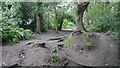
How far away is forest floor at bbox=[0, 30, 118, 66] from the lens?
660cm

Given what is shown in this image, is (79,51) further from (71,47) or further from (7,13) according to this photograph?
(7,13)

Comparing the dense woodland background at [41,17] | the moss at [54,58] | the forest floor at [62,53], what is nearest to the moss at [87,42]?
the forest floor at [62,53]

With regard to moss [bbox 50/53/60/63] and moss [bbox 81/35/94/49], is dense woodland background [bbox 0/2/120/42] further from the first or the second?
moss [bbox 50/53/60/63]

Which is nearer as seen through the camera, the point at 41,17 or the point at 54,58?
the point at 54,58

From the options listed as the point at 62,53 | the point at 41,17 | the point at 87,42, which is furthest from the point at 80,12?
the point at 62,53

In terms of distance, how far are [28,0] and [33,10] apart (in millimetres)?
603

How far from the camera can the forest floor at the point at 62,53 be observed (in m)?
6.60

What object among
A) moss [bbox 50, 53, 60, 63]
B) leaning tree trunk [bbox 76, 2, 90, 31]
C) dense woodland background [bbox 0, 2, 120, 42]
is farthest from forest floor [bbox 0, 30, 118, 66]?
leaning tree trunk [bbox 76, 2, 90, 31]

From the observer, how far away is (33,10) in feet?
35.7

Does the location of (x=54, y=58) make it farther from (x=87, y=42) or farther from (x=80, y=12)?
(x=80, y=12)

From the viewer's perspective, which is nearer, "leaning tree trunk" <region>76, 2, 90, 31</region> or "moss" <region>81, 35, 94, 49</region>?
"moss" <region>81, 35, 94, 49</region>

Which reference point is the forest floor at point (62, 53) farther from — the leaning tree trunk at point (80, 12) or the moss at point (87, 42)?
the leaning tree trunk at point (80, 12)

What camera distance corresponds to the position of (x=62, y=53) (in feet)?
23.3

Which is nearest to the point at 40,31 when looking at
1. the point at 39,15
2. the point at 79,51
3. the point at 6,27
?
the point at 39,15
